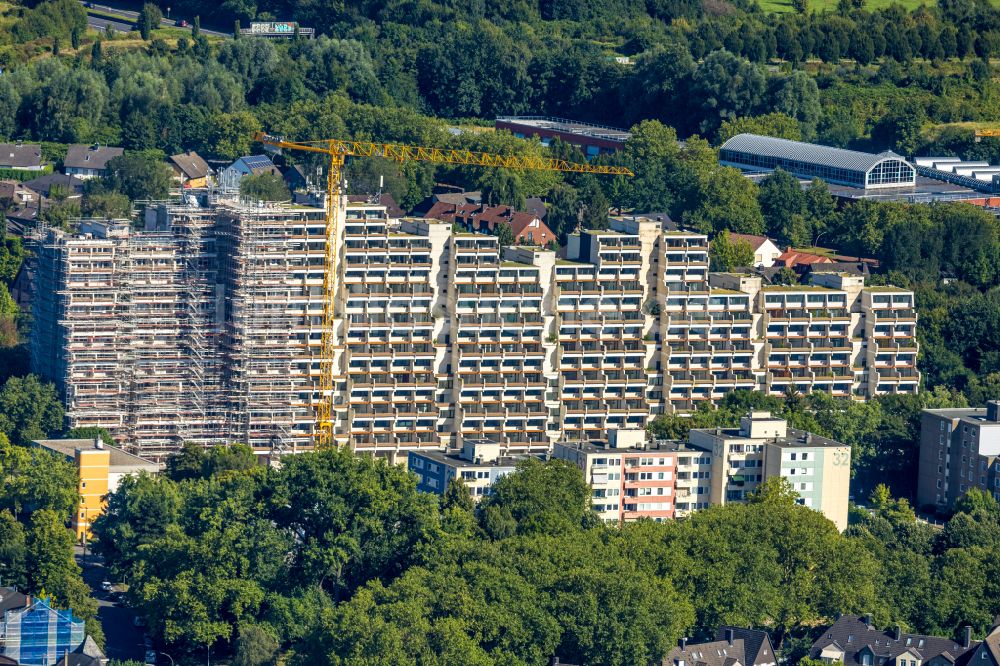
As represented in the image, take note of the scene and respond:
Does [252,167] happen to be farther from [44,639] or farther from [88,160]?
[44,639]

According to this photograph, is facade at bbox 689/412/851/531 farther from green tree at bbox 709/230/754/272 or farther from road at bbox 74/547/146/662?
green tree at bbox 709/230/754/272

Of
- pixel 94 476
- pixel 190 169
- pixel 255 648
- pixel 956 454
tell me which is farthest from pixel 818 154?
pixel 255 648

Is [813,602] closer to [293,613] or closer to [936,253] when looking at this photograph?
[293,613]

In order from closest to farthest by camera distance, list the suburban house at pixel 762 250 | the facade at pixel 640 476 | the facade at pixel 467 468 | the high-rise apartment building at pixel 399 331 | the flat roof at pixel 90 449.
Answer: the facade at pixel 467 468 < the facade at pixel 640 476 < the flat roof at pixel 90 449 < the high-rise apartment building at pixel 399 331 < the suburban house at pixel 762 250

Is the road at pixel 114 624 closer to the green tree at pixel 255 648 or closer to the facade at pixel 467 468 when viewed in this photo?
the green tree at pixel 255 648

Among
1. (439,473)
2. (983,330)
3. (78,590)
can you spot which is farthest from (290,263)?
(983,330)

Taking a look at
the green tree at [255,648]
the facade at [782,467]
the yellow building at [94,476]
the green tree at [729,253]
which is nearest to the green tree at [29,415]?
the yellow building at [94,476]
